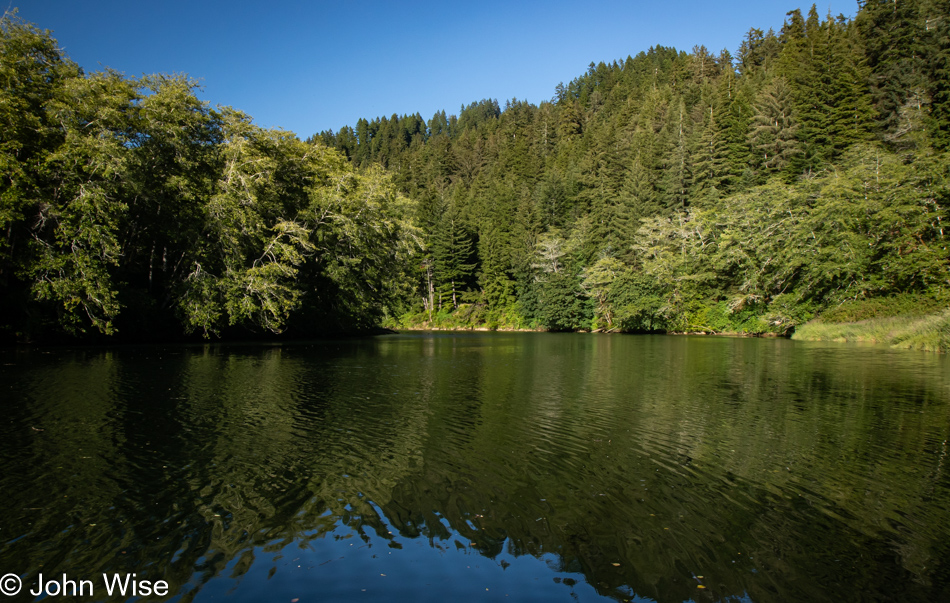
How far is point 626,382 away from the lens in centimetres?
1795

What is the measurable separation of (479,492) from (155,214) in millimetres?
31698

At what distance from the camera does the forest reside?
26.1m

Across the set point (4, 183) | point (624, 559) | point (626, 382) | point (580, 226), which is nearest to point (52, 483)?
point (624, 559)

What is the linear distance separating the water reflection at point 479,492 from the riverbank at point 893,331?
59.1 feet

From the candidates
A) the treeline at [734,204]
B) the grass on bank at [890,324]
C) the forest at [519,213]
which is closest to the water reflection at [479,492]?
the forest at [519,213]


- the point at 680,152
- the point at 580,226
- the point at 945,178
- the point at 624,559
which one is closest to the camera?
the point at 624,559

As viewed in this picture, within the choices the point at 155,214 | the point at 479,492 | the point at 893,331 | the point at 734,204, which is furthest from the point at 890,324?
the point at 155,214

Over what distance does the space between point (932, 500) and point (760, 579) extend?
393 centimetres

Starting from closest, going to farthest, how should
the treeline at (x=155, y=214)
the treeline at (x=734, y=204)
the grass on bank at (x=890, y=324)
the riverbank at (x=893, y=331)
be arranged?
the treeline at (x=155, y=214) → the riverbank at (x=893, y=331) → the grass on bank at (x=890, y=324) → the treeline at (x=734, y=204)

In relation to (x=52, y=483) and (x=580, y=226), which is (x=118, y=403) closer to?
(x=52, y=483)

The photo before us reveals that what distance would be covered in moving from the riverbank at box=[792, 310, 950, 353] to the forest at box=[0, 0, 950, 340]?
2184 mm

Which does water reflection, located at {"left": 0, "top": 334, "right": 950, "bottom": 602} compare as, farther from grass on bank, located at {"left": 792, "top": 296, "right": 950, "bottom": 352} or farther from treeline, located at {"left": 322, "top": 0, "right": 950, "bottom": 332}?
treeline, located at {"left": 322, "top": 0, "right": 950, "bottom": 332}

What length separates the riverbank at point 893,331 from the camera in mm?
29062

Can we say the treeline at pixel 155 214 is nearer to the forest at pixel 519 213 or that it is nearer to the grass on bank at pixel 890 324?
the forest at pixel 519 213
